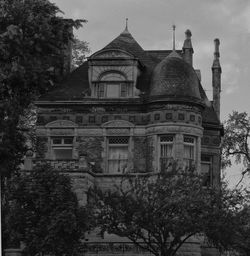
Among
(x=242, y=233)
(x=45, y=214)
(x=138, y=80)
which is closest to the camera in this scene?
(x=45, y=214)

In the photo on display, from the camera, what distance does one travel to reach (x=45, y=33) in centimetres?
3609

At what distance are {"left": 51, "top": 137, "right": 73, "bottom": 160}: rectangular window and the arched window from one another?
115 inches

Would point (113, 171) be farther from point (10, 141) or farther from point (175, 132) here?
point (10, 141)

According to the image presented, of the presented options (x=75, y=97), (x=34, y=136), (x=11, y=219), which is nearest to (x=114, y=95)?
(x=75, y=97)

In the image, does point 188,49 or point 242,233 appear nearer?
point 242,233

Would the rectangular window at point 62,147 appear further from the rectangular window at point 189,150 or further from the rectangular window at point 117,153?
the rectangular window at point 189,150

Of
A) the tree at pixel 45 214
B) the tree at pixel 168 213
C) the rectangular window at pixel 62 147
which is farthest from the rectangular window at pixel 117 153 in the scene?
the tree at pixel 168 213

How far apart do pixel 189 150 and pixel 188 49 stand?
319 inches

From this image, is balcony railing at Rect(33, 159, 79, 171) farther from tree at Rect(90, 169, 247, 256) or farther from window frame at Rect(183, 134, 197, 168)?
window frame at Rect(183, 134, 197, 168)

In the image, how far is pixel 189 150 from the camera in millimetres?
38281

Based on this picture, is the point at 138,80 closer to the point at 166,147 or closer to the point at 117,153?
the point at 117,153

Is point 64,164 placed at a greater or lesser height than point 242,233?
greater

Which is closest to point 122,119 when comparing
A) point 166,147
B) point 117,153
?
point 117,153

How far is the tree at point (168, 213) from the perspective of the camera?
101ft
